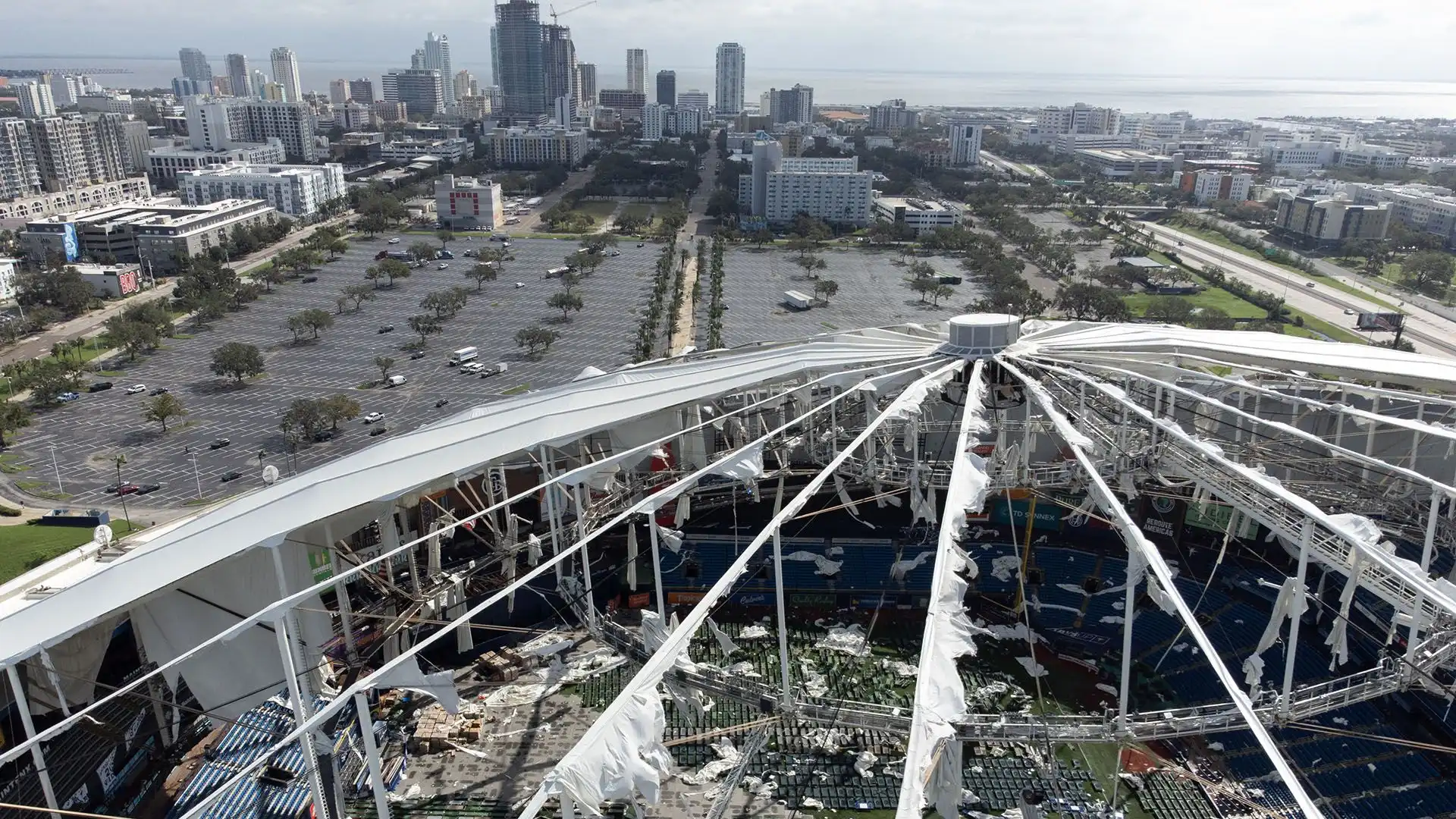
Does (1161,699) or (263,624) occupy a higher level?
(263,624)

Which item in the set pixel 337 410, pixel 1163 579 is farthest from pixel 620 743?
pixel 337 410

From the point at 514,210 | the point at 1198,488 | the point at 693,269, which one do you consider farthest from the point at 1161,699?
the point at 514,210

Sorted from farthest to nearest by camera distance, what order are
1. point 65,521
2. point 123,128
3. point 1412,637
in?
1. point 123,128
2. point 65,521
3. point 1412,637

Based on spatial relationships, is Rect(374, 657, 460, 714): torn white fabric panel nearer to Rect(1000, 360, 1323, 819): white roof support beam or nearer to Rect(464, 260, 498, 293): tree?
Rect(1000, 360, 1323, 819): white roof support beam

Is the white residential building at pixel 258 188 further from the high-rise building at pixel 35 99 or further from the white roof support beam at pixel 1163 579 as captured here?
the white roof support beam at pixel 1163 579

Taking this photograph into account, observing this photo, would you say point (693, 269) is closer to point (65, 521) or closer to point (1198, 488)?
point (65, 521)

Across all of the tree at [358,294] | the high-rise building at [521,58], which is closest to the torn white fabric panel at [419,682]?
the tree at [358,294]

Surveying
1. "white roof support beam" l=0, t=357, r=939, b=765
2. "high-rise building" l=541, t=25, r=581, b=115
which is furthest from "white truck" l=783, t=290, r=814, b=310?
"high-rise building" l=541, t=25, r=581, b=115
